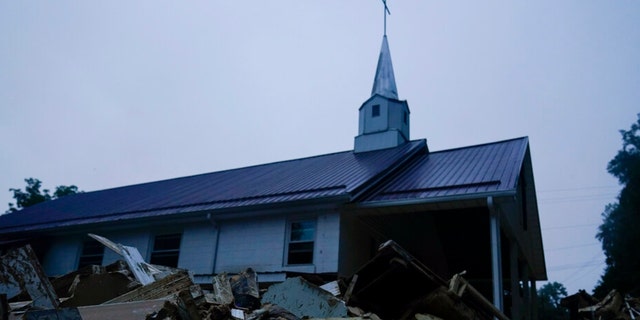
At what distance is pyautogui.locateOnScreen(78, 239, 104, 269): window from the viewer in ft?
50.5

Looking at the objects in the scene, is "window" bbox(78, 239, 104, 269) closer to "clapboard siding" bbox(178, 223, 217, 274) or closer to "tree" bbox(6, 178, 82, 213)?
"clapboard siding" bbox(178, 223, 217, 274)

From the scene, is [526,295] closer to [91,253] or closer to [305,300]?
[305,300]

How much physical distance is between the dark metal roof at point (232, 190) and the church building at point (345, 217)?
7 centimetres

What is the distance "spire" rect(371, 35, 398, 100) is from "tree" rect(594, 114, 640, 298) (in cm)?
2010

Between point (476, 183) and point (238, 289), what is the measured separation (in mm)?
5820

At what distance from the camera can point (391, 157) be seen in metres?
15.3

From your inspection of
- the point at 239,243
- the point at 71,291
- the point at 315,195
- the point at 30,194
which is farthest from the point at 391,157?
the point at 30,194

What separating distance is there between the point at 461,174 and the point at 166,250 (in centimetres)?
818

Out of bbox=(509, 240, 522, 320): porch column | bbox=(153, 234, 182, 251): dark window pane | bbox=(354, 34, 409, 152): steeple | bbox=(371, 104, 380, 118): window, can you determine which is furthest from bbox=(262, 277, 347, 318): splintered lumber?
bbox=(371, 104, 380, 118): window

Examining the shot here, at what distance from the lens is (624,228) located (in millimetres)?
35500

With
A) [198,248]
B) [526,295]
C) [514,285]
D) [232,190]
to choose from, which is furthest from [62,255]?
[526,295]

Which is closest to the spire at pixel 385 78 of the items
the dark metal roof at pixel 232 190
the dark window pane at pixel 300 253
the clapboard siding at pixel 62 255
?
the dark metal roof at pixel 232 190

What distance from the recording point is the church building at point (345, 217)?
1117 cm

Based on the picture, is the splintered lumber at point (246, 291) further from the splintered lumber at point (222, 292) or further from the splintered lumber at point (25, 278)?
the splintered lumber at point (25, 278)
